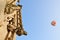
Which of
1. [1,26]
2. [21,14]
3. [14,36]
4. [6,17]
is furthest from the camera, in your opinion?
[21,14]

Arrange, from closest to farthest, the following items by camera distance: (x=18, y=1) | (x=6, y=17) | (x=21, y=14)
Answer: (x=6, y=17)
(x=21, y=14)
(x=18, y=1)

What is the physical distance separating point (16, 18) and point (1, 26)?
6.43 m

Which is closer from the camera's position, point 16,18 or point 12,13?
point 12,13

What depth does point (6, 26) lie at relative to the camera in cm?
2247

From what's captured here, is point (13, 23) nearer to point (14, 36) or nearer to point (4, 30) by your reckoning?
point (14, 36)

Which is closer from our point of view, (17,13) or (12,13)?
(12,13)

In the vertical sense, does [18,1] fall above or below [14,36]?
above

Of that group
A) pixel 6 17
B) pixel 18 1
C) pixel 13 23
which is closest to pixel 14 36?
pixel 13 23

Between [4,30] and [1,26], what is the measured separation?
1.24 metres

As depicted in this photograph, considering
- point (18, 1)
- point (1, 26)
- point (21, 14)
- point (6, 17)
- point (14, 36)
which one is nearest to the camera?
point (1, 26)

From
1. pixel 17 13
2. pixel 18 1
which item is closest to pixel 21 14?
pixel 17 13

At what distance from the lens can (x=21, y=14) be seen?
93.4ft

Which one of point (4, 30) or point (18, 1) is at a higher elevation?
point (18, 1)

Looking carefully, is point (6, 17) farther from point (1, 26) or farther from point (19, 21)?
point (19, 21)
